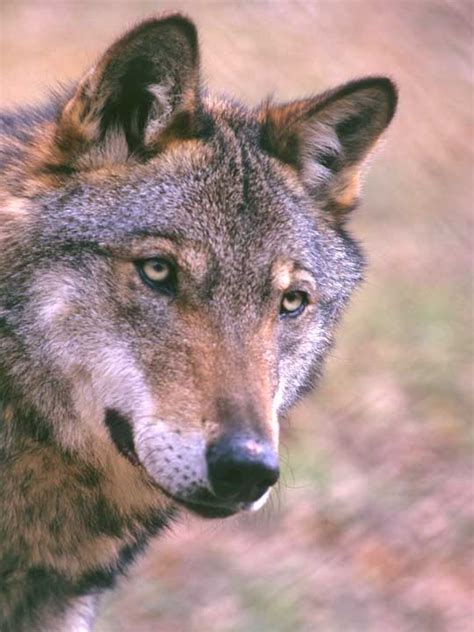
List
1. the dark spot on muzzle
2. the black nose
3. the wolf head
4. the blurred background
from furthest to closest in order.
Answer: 1. the blurred background
2. the dark spot on muzzle
3. the wolf head
4. the black nose

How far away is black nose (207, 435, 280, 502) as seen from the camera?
342 cm

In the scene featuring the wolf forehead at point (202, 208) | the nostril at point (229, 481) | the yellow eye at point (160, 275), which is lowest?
the nostril at point (229, 481)

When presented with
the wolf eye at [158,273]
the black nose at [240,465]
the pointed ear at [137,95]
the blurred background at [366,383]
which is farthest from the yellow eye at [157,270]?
the blurred background at [366,383]

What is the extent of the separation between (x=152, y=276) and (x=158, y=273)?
0.02 metres

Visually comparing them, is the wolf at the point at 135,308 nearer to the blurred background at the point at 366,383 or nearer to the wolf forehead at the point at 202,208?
the wolf forehead at the point at 202,208

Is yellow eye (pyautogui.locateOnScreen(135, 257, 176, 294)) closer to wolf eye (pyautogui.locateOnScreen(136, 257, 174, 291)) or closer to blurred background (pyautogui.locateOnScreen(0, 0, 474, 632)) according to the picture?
wolf eye (pyautogui.locateOnScreen(136, 257, 174, 291))

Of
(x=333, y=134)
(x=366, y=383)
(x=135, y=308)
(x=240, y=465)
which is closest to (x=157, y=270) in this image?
(x=135, y=308)

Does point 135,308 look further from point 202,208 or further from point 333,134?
point 333,134

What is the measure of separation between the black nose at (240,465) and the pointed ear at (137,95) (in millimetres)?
A: 1206

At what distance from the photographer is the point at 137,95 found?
4.06 meters

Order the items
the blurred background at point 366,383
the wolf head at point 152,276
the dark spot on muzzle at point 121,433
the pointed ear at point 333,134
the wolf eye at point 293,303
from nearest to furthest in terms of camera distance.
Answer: the wolf head at point 152,276 < the dark spot on muzzle at point 121,433 < the wolf eye at point 293,303 < the pointed ear at point 333,134 < the blurred background at point 366,383

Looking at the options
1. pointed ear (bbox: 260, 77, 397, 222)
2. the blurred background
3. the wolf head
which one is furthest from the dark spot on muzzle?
pointed ear (bbox: 260, 77, 397, 222)

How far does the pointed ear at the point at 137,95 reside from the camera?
12.6ft

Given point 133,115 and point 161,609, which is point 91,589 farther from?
point 133,115
